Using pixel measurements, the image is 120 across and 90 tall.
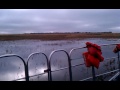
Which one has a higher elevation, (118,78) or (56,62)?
(56,62)

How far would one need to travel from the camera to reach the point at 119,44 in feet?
11.2

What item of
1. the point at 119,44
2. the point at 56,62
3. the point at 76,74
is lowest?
the point at 76,74
